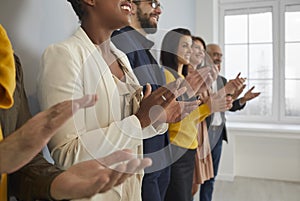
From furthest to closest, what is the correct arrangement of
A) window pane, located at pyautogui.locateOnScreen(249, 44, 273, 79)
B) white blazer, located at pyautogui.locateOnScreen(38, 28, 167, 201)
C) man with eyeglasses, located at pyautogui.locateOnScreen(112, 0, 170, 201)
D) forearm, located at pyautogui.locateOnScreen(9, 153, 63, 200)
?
window pane, located at pyautogui.locateOnScreen(249, 44, 273, 79), man with eyeglasses, located at pyautogui.locateOnScreen(112, 0, 170, 201), white blazer, located at pyautogui.locateOnScreen(38, 28, 167, 201), forearm, located at pyautogui.locateOnScreen(9, 153, 63, 200)

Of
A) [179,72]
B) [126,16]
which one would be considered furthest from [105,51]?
[179,72]

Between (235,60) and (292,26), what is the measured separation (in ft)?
2.21

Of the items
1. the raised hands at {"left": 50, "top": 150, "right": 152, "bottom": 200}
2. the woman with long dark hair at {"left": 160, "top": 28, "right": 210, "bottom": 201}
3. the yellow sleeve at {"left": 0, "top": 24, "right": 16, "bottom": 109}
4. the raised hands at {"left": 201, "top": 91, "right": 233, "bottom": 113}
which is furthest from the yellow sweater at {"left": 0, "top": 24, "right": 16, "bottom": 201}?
the raised hands at {"left": 201, "top": 91, "right": 233, "bottom": 113}

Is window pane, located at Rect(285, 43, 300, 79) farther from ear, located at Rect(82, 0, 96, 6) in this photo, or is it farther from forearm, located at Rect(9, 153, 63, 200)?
forearm, located at Rect(9, 153, 63, 200)

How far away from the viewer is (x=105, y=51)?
Result: 2.92 feet

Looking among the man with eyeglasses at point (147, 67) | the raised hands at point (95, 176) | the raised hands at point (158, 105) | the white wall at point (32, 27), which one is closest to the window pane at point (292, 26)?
the man with eyeglasses at point (147, 67)

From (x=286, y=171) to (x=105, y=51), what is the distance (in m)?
2.84

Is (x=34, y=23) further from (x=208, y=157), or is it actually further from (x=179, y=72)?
(x=208, y=157)

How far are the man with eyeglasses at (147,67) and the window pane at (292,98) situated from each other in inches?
95.9

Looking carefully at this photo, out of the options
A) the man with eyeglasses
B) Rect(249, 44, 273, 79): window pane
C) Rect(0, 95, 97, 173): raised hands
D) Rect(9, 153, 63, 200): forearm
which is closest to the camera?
Rect(0, 95, 97, 173): raised hands

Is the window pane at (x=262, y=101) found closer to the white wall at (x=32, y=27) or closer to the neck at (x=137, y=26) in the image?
the neck at (x=137, y=26)

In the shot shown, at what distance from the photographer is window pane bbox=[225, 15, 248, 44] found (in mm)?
3332

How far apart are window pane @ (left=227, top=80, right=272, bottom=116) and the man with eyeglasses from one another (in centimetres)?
235

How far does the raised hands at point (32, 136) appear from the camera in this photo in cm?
37
